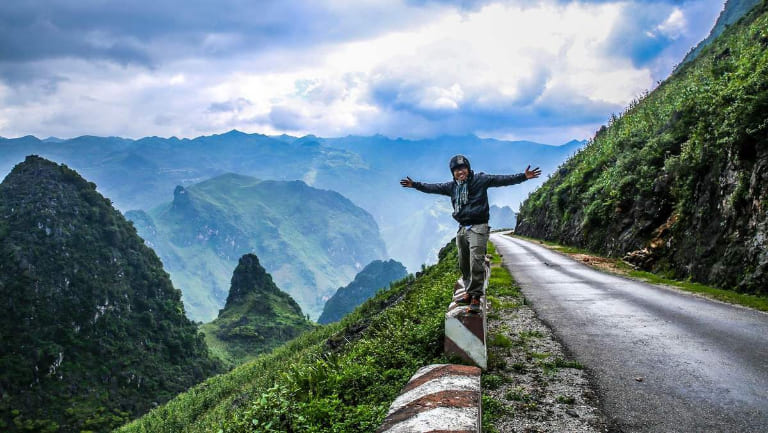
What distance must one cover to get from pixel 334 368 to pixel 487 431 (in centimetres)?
353

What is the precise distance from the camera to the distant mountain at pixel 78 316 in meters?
67.3

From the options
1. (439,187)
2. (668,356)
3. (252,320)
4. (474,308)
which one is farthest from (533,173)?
(252,320)

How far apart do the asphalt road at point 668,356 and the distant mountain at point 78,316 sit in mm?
73515

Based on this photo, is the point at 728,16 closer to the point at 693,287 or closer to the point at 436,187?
the point at 693,287

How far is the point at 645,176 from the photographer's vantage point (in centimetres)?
2269

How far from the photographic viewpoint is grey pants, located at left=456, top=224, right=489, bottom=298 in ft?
21.8

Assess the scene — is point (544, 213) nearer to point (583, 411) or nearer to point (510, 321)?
point (510, 321)

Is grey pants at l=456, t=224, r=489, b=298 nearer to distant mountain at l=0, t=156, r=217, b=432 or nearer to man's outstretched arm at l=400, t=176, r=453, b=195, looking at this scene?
man's outstretched arm at l=400, t=176, r=453, b=195

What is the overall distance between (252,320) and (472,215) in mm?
125345

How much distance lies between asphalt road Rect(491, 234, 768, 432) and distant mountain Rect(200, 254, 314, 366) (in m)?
99.2

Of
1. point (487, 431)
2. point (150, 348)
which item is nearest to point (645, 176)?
point (487, 431)

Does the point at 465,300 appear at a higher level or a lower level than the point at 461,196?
lower

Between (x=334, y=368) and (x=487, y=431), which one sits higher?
(x=487, y=431)

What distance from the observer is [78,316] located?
Result: 84.1m
